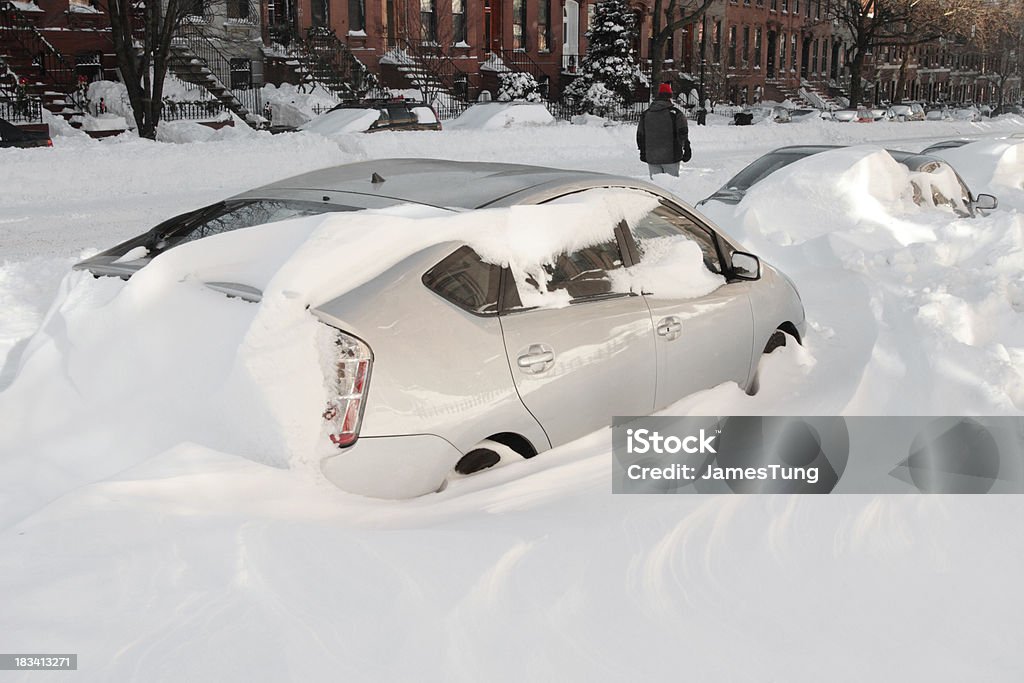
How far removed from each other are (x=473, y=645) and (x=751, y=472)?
1.75 meters

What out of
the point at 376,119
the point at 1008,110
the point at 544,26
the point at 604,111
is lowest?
the point at 1008,110

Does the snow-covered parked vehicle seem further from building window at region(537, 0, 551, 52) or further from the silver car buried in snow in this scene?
building window at region(537, 0, 551, 52)

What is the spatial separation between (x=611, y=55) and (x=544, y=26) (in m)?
3.25

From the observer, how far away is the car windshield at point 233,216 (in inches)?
175

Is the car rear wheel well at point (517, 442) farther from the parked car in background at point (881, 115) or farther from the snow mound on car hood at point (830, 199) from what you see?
the parked car in background at point (881, 115)

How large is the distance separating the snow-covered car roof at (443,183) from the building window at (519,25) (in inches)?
1561

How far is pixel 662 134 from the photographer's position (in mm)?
15680

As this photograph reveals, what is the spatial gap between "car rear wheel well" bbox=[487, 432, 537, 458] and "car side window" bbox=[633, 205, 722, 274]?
118 cm

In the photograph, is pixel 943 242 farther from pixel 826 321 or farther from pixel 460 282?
pixel 460 282

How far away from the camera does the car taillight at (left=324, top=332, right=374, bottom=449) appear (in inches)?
136

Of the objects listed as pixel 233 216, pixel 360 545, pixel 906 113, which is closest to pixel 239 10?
pixel 906 113

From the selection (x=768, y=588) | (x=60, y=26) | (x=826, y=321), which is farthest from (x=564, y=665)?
(x=60, y=26)

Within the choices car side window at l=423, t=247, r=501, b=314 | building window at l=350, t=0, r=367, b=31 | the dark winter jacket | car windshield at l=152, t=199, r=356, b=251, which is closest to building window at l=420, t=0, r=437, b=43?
building window at l=350, t=0, r=367, b=31

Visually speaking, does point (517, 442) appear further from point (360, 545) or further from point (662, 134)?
point (662, 134)
